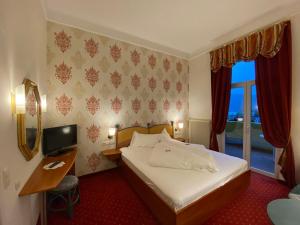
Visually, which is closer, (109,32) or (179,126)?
(109,32)

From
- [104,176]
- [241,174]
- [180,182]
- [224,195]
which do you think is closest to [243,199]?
[241,174]

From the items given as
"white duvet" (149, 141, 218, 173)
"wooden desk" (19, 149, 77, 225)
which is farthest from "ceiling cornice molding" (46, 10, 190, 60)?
"white duvet" (149, 141, 218, 173)

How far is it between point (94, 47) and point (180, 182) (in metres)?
2.90

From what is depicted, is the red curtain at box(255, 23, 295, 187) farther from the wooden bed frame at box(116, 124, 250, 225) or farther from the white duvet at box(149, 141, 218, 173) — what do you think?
the white duvet at box(149, 141, 218, 173)

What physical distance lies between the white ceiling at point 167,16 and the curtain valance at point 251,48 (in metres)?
0.22

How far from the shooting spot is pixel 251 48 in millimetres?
2789

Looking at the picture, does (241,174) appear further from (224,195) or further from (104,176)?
(104,176)

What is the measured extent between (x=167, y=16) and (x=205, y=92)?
2192 millimetres

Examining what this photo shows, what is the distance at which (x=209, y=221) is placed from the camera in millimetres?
1786

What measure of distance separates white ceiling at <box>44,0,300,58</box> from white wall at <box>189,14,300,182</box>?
0.36m

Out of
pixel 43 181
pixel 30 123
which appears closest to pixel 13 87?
pixel 30 123

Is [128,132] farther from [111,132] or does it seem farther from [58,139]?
[58,139]

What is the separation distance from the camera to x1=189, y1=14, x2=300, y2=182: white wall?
7.88ft

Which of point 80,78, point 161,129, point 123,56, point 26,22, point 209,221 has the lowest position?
point 209,221
